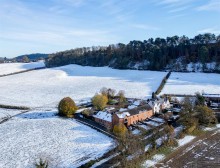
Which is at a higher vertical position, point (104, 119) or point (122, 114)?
point (122, 114)

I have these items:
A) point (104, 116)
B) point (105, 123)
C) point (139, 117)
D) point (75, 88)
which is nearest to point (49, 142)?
point (105, 123)

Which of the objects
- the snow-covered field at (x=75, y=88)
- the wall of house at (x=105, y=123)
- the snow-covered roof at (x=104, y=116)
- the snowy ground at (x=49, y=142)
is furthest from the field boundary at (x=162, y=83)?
the snowy ground at (x=49, y=142)

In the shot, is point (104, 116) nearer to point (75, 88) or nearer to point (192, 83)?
point (75, 88)

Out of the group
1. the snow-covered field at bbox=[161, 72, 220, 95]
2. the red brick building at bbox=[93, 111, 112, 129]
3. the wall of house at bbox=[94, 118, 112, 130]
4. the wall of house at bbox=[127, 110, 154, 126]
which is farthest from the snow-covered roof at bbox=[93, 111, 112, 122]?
the snow-covered field at bbox=[161, 72, 220, 95]

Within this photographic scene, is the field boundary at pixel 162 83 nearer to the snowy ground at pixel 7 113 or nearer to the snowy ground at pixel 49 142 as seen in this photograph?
the snowy ground at pixel 49 142

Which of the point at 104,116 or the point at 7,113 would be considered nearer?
the point at 104,116

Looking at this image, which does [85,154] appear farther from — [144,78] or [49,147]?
[144,78]

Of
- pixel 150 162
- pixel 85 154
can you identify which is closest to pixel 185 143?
pixel 150 162
